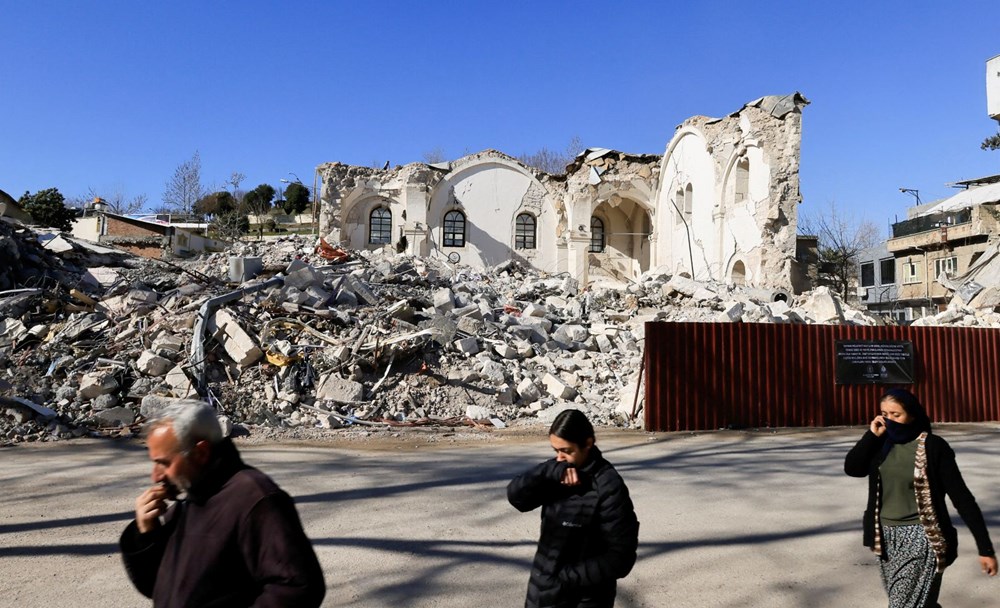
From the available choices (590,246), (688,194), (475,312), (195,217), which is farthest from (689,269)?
(195,217)

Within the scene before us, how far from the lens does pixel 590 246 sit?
103 ft

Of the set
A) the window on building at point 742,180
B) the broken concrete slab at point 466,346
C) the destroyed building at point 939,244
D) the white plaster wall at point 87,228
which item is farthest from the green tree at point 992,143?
the white plaster wall at point 87,228

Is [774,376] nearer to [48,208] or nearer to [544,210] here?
[544,210]

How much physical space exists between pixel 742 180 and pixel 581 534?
2326 centimetres

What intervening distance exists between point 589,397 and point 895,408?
9.07 meters

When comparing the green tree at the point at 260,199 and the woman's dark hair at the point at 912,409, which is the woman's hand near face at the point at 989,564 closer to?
the woman's dark hair at the point at 912,409

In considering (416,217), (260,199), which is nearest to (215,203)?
(260,199)

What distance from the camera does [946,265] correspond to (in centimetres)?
3597

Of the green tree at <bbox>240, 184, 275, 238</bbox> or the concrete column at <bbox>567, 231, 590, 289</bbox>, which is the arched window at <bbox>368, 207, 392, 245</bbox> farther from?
the green tree at <bbox>240, 184, 275, 238</bbox>

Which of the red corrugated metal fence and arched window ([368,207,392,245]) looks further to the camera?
arched window ([368,207,392,245])

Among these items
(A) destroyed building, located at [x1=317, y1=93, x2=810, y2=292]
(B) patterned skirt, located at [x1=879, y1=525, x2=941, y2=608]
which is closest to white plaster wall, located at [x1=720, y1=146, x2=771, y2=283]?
(A) destroyed building, located at [x1=317, y1=93, x2=810, y2=292]

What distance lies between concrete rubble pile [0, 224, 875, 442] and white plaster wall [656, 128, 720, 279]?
30.5ft

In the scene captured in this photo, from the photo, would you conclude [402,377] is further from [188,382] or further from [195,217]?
[195,217]

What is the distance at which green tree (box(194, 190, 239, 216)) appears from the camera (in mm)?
50531
